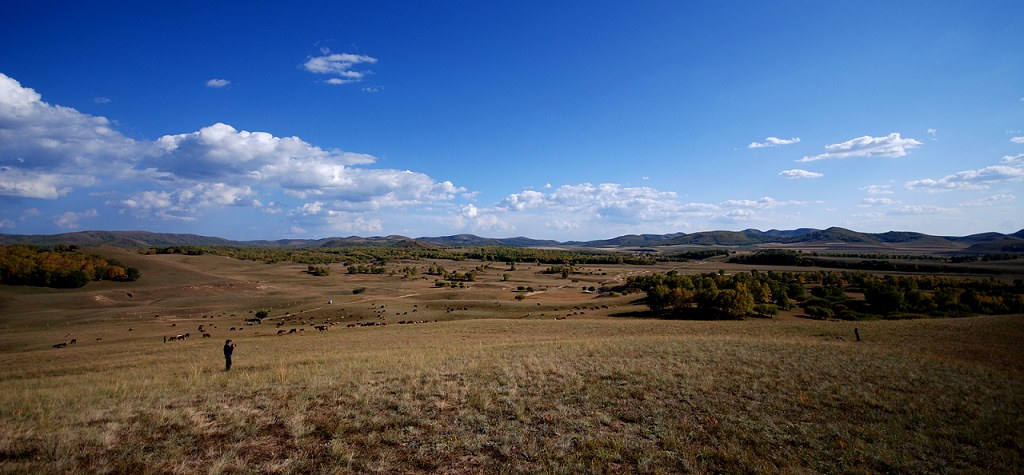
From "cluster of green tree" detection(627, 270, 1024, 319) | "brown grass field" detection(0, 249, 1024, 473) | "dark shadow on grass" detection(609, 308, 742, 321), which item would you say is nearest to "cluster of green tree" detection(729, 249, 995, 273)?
"cluster of green tree" detection(627, 270, 1024, 319)

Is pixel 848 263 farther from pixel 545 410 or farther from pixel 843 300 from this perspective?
pixel 545 410

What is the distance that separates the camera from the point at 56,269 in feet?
237

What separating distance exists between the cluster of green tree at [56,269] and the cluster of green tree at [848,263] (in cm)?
18852

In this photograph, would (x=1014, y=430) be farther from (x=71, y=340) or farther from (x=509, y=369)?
(x=71, y=340)

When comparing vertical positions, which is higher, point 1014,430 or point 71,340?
point 1014,430

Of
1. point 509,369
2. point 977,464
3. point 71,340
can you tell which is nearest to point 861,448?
point 977,464

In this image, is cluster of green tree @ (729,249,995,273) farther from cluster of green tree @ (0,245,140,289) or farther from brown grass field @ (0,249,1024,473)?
cluster of green tree @ (0,245,140,289)

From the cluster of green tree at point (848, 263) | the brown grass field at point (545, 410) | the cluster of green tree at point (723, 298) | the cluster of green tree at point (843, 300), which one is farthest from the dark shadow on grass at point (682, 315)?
the cluster of green tree at point (848, 263)

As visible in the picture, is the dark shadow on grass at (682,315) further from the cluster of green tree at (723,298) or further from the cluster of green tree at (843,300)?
the cluster of green tree at (843,300)

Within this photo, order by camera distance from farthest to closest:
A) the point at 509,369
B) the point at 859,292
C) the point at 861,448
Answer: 1. the point at 859,292
2. the point at 509,369
3. the point at 861,448

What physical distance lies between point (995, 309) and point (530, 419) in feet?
259

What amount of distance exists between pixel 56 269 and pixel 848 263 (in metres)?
209

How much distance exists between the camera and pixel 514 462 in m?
8.23

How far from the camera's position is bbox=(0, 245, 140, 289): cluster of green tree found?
6906 centimetres
